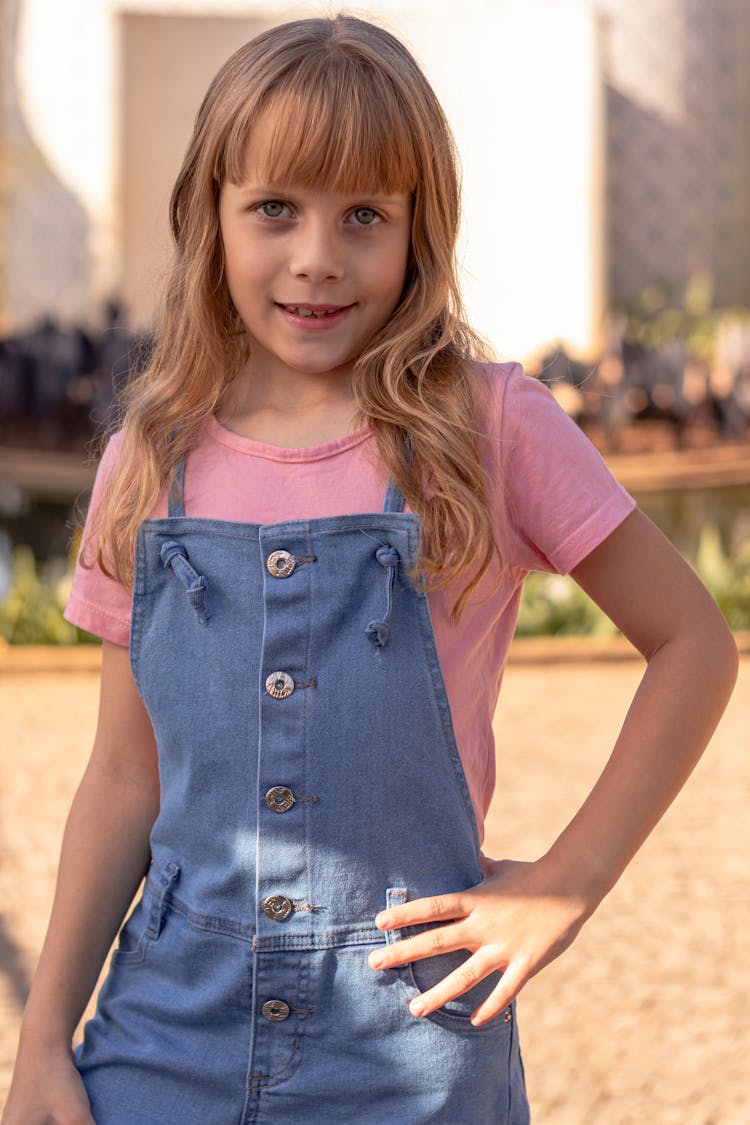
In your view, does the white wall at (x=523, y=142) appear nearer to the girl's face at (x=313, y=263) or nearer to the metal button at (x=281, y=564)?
the girl's face at (x=313, y=263)

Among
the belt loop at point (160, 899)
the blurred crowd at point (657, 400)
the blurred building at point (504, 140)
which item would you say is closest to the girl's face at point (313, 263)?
the belt loop at point (160, 899)

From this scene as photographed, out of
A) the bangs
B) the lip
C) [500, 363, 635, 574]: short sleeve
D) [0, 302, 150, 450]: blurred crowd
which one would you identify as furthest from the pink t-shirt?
[0, 302, 150, 450]: blurred crowd

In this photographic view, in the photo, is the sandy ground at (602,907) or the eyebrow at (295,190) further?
the sandy ground at (602,907)

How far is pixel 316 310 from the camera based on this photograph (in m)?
1.47

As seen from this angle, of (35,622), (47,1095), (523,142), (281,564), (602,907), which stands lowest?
(35,622)

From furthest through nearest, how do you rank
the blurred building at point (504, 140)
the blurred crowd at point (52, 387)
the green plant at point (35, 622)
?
the blurred building at point (504, 140)
the blurred crowd at point (52, 387)
the green plant at point (35, 622)

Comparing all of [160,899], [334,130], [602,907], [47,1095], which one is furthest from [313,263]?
[602,907]

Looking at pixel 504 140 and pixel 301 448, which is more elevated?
pixel 301 448

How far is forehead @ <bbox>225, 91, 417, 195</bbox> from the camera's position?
140cm

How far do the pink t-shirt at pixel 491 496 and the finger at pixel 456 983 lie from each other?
147mm

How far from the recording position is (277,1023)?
54.6 inches

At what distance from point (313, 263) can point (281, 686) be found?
0.36 m

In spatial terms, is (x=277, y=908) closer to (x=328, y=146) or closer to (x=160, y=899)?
(x=160, y=899)

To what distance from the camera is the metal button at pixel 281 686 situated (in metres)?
1.40
